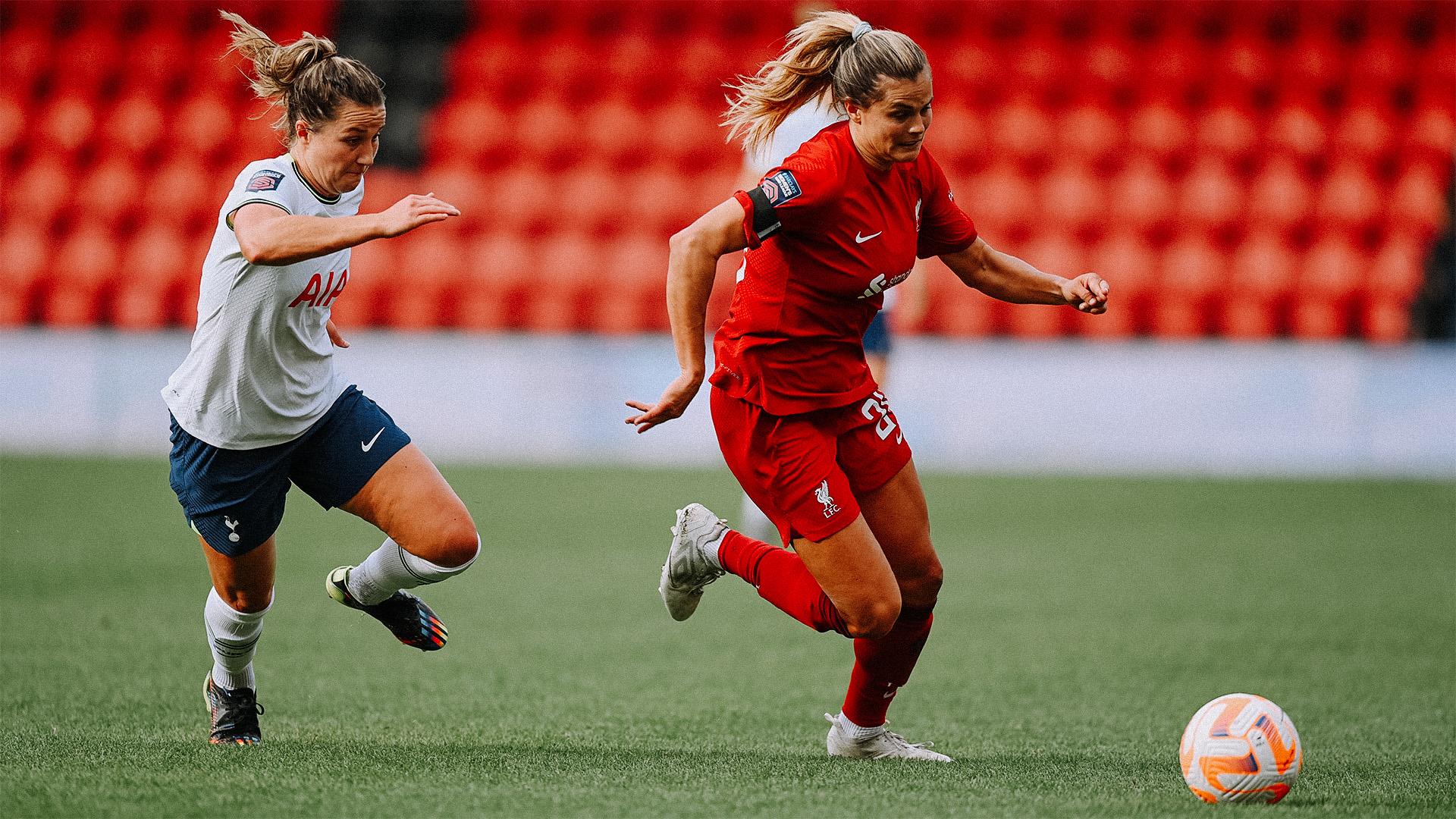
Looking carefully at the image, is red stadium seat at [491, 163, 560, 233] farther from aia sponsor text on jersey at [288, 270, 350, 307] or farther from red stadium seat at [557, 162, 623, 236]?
aia sponsor text on jersey at [288, 270, 350, 307]

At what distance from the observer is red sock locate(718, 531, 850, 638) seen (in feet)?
13.3

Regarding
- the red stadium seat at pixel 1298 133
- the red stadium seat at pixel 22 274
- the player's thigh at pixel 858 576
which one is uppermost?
the red stadium seat at pixel 1298 133

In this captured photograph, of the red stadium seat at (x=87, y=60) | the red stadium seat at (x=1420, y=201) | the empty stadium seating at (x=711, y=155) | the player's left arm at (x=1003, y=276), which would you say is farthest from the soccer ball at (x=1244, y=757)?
the red stadium seat at (x=87, y=60)

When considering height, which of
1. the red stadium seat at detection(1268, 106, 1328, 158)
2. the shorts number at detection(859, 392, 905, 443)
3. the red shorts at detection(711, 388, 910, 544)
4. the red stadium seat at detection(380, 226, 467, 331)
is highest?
the red stadium seat at detection(1268, 106, 1328, 158)

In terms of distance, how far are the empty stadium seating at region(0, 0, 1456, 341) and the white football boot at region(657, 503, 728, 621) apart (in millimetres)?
9898

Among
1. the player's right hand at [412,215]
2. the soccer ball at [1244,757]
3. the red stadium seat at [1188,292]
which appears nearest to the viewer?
the player's right hand at [412,215]

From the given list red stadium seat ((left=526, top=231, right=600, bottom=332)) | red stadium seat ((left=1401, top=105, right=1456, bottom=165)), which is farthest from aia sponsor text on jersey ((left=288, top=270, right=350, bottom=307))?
red stadium seat ((left=1401, top=105, right=1456, bottom=165))

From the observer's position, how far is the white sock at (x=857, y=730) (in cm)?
427

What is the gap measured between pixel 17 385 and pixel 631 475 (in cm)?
539

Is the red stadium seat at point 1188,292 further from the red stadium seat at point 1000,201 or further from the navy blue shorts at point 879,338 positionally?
the navy blue shorts at point 879,338

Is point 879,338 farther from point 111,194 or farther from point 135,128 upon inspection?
point 135,128

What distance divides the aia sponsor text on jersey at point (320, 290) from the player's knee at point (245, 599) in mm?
838

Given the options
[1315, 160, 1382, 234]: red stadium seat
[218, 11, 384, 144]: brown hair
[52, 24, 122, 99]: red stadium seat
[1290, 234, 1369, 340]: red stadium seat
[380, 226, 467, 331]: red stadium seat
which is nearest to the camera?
[218, 11, 384, 144]: brown hair

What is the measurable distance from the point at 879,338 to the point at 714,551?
11.5 feet
